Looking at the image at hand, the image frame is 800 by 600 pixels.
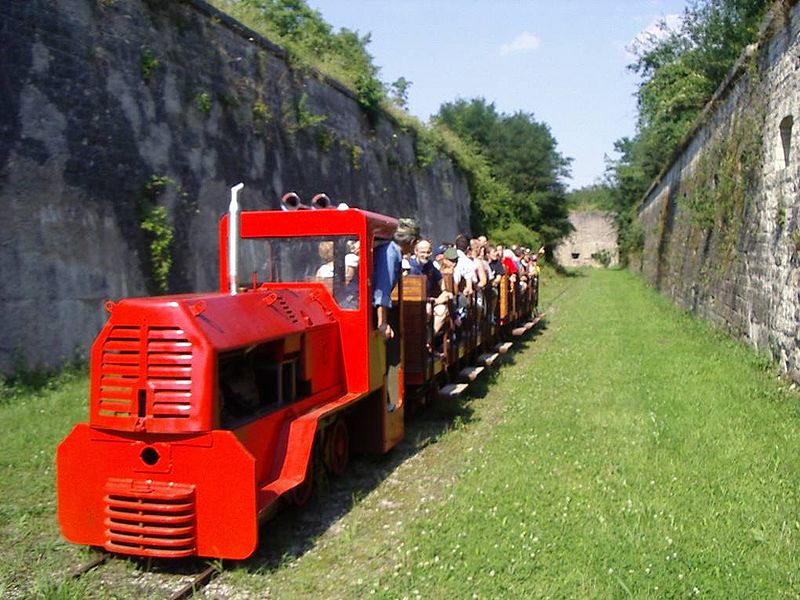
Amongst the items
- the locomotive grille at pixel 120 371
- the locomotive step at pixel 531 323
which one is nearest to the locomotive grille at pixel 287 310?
the locomotive grille at pixel 120 371

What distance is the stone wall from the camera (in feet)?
226

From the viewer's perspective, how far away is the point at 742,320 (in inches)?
478

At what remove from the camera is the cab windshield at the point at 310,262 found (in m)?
6.42

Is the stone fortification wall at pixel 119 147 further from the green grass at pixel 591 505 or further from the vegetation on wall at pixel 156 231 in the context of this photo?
the green grass at pixel 591 505

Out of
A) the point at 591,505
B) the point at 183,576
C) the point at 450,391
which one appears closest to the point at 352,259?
the point at 591,505

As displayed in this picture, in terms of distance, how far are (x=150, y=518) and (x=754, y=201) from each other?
10379mm

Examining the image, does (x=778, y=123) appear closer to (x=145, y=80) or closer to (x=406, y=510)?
(x=406, y=510)

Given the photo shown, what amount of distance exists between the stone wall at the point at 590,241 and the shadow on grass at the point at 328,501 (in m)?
61.5

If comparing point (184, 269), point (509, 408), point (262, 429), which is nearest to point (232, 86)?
point (184, 269)

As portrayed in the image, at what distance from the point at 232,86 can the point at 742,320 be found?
9.08 m

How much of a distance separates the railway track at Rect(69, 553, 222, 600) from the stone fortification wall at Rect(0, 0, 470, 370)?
15.4 ft

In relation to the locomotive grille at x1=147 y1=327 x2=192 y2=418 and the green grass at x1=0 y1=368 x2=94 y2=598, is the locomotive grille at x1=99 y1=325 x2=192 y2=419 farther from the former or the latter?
the green grass at x1=0 y1=368 x2=94 y2=598

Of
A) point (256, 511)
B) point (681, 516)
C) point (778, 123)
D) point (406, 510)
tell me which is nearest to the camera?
point (256, 511)

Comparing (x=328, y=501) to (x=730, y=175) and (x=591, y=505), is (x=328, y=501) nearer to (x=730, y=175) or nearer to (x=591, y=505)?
(x=591, y=505)
